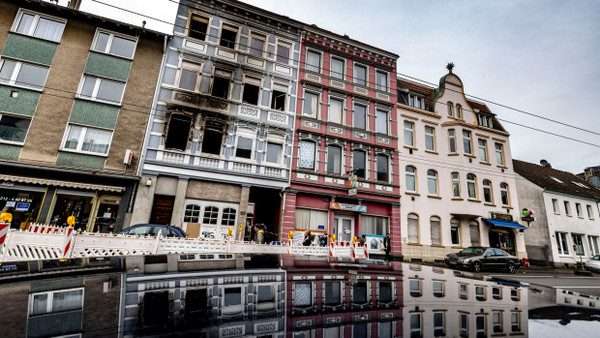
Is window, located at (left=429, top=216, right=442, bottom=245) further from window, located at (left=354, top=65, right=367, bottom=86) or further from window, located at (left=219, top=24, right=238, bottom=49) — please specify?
window, located at (left=219, top=24, right=238, bottom=49)

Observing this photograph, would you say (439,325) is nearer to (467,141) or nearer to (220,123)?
(220,123)

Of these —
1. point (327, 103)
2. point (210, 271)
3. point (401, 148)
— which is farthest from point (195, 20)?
point (210, 271)

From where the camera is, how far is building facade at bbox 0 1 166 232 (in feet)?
42.9

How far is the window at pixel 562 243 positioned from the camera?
24.0 meters

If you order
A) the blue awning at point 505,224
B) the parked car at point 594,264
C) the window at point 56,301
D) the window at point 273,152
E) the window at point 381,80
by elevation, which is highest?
the window at point 381,80

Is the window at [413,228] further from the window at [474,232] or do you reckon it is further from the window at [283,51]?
the window at [283,51]

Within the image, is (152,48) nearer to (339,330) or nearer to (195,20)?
(195,20)

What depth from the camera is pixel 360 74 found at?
69.3 feet

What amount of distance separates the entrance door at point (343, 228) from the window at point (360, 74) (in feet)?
35.6

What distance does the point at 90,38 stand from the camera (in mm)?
15734

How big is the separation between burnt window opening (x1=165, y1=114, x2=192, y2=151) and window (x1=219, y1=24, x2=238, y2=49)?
19.9 ft

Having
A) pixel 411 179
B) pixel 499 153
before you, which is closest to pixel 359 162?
pixel 411 179

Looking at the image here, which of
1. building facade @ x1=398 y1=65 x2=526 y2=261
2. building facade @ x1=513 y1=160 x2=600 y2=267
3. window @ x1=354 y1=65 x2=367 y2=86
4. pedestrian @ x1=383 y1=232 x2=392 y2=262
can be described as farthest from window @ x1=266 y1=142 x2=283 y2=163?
building facade @ x1=513 y1=160 x2=600 y2=267

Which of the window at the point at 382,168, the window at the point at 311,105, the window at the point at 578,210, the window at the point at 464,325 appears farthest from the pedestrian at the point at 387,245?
the window at the point at 578,210
